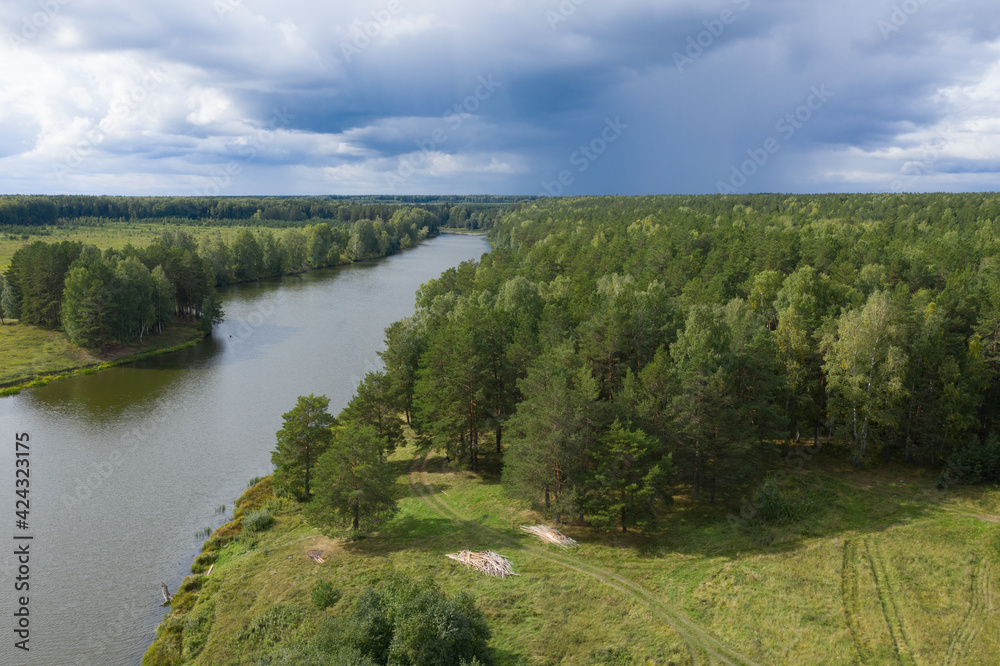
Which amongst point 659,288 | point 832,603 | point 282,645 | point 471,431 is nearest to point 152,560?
point 282,645

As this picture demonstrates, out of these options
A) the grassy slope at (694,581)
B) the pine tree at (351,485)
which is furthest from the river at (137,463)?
the pine tree at (351,485)

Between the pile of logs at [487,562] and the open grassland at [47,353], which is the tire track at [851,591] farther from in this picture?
the open grassland at [47,353]

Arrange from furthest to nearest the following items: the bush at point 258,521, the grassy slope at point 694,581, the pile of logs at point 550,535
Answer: the bush at point 258,521, the pile of logs at point 550,535, the grassy slope at point 694,581

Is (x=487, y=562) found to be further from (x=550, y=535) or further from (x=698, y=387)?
(x=698, y=387)

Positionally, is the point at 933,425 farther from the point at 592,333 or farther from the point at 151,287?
the point at 151,287

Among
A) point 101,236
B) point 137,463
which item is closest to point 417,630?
point 137,463

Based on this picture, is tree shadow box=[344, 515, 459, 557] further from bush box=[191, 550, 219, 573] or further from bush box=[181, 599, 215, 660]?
bush box=[191, 550, 219, 573]
